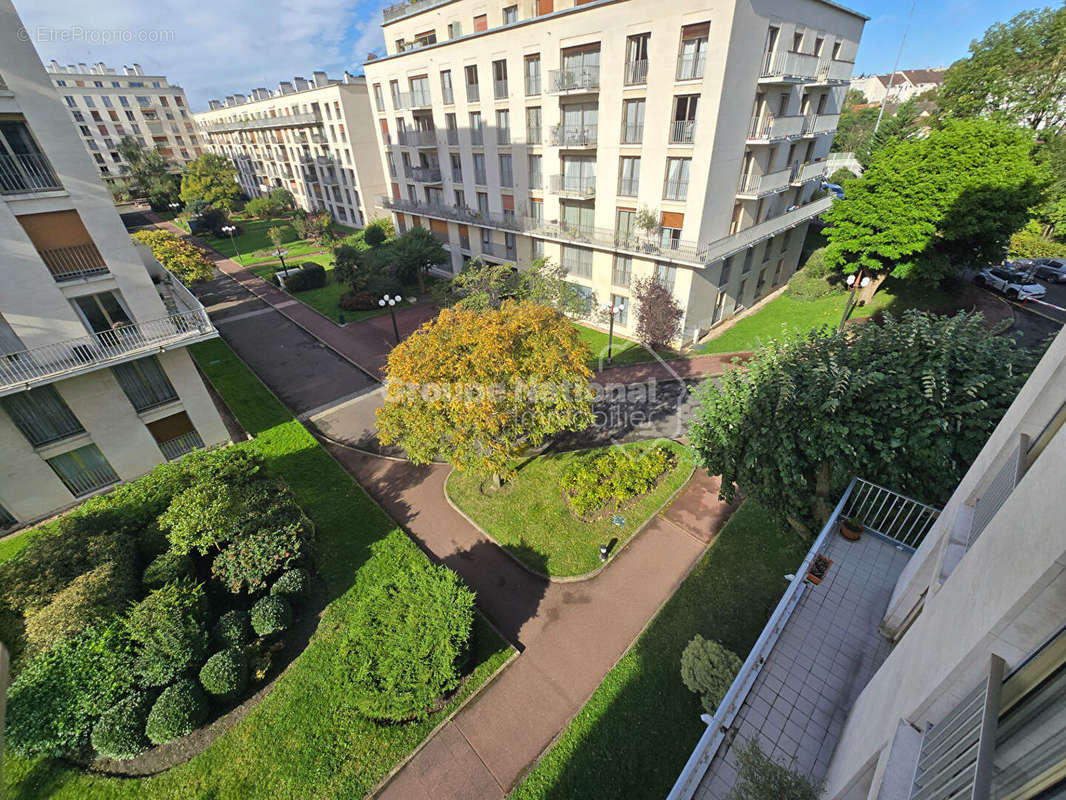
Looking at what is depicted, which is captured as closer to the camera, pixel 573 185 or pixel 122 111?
pixel 573 185

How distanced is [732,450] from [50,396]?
68.1 feet

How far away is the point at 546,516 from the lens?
1456 cm

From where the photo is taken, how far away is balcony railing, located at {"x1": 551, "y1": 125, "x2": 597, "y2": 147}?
2366 cm

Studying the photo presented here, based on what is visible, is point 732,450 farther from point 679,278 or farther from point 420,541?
point 679,278

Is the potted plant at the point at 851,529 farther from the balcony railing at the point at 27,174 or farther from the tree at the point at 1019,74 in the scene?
the tree at the point at 1019,74

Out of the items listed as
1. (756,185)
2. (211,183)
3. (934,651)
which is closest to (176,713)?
(934,651)

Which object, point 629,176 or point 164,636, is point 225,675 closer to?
point 164,636

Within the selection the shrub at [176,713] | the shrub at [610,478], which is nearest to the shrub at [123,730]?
the shrub at [176,713]

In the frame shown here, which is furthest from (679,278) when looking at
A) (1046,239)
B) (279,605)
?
(1046,239)

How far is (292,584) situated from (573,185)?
79.4 feet

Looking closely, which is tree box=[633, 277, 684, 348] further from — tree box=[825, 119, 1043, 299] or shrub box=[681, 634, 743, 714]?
shrub box=[681, 634, 743, 714]

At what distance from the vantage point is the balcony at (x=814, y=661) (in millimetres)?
6387

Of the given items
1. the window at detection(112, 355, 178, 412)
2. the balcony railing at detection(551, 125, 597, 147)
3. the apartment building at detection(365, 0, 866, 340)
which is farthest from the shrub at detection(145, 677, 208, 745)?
the balcony railing at detection(551, 125, 597, 147)

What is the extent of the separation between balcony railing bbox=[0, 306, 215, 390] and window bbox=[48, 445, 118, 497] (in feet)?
10.9
